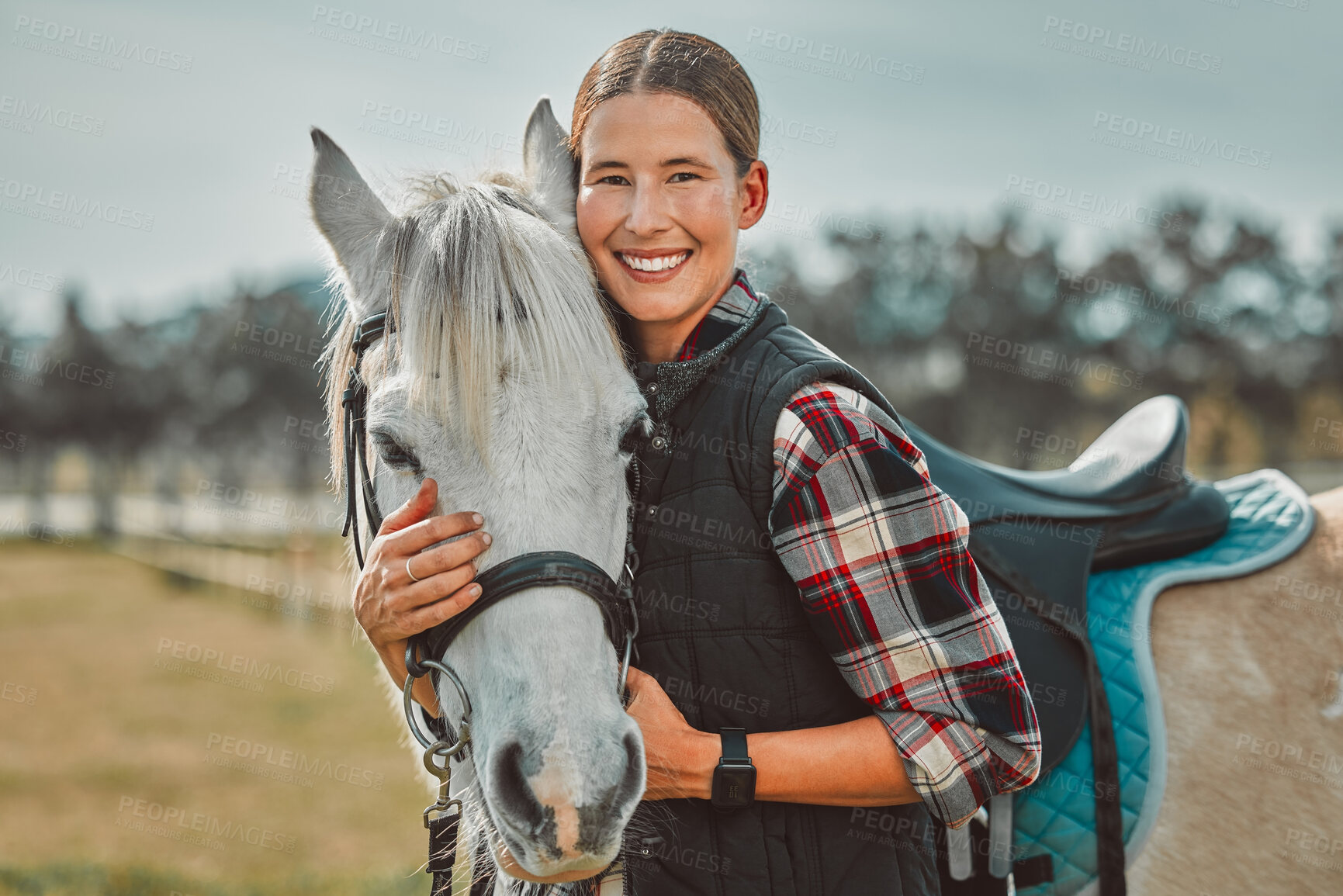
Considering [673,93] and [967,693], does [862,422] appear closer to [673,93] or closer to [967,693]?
[967,693]

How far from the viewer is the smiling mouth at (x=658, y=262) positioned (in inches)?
67.2

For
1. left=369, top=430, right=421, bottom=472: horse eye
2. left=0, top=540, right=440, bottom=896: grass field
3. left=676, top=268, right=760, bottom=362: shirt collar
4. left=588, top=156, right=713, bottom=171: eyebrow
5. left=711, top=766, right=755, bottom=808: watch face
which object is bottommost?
left=0, top=540, right=440, bottom=896: grass field

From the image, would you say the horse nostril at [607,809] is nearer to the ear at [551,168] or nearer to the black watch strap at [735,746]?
the black watch strap at [735,746]

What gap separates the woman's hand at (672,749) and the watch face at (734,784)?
0.02m

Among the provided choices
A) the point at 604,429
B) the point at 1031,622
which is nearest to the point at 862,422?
the point at 604,429

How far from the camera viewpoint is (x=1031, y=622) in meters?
2.07

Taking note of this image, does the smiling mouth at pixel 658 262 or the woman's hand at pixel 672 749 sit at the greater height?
the smiling mouth at pixel 658 262

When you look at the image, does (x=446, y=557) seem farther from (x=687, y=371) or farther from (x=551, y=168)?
(x=551, y=168)

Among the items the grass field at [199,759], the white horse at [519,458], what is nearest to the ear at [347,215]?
the white horse at [519,458]

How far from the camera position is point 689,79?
168 cm

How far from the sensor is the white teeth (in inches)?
67.2

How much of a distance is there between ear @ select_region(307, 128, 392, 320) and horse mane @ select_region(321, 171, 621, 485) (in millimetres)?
127

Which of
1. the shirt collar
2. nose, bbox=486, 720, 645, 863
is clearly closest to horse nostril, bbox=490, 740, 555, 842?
nose, bbox=486, 720, 645, 863

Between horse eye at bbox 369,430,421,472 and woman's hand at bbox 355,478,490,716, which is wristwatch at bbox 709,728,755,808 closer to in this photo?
woman's hand at bbox 355,478,490,716
